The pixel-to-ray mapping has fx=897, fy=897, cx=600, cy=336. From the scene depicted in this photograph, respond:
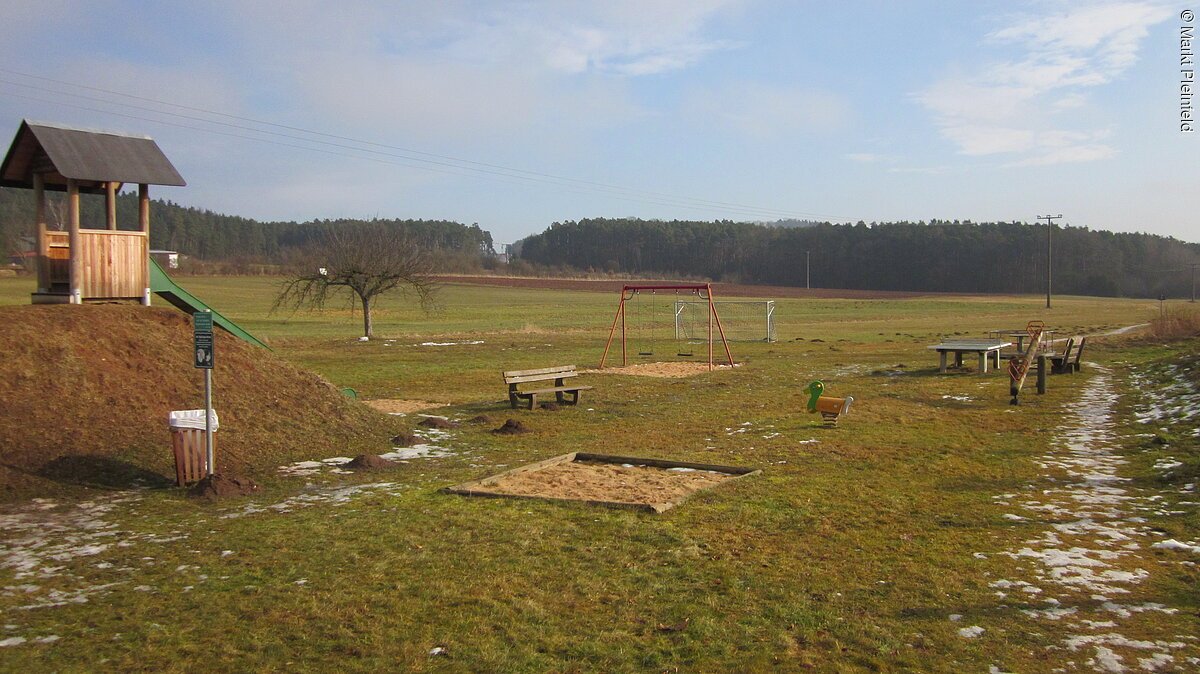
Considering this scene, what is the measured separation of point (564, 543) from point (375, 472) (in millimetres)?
4051

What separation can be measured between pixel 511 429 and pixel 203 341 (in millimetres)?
5457

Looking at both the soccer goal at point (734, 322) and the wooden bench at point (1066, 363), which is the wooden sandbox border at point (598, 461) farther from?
the soccer goal at point (734, 322)

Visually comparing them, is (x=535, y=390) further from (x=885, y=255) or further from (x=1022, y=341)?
(x=885, y=255)

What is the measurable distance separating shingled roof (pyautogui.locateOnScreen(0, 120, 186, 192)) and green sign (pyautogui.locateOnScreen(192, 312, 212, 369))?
3976mm

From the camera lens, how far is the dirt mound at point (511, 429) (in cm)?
1386

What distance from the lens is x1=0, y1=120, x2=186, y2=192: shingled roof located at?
1204 centimetres

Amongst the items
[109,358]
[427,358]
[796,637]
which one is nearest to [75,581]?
[796,637]

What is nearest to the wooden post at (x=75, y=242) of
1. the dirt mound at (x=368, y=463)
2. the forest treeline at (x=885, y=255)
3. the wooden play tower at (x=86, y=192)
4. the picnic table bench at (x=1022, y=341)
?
the wooden play tower at (x=86, y=192)

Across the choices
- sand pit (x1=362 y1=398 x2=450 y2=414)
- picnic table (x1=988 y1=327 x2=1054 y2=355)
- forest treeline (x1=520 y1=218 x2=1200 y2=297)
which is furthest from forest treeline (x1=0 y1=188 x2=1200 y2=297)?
sand pit (x1=362 y1=398 x2=450 y2=414)

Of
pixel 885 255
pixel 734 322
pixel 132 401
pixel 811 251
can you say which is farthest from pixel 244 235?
pixel 132 401

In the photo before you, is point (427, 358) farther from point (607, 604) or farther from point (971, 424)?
point (607, 604)

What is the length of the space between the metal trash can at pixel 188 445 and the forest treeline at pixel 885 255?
380 feet

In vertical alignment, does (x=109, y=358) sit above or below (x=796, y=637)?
above

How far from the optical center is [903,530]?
7.77 m
